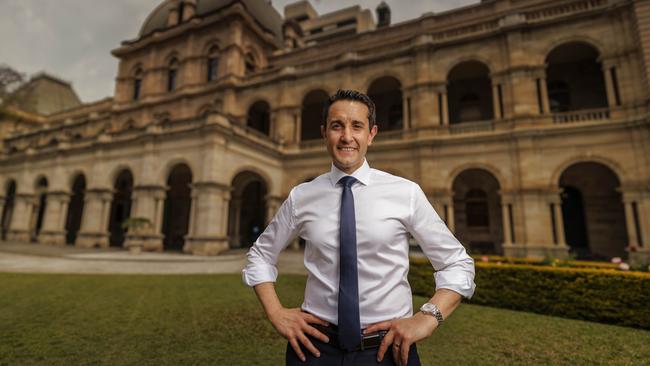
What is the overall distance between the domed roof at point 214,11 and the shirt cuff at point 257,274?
27.1 m

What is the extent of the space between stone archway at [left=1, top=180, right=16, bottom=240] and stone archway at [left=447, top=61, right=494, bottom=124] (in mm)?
34734

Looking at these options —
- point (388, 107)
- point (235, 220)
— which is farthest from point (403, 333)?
point (388, 107)

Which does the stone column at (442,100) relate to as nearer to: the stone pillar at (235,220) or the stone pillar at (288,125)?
the stone pillar at (288,125)

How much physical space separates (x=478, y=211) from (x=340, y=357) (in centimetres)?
1895

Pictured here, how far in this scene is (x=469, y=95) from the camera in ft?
63.5

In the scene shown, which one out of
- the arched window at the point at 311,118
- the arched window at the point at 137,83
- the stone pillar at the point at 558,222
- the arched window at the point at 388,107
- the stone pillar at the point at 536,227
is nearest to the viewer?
the stone pillar at the point at 558,222

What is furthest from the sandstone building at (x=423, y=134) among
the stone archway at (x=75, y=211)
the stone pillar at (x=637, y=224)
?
the stone archway at (x=75, y=211)

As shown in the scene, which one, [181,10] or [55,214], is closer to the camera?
[55,214]

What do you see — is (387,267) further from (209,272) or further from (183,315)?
(209,272)

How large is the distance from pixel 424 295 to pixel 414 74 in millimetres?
14187

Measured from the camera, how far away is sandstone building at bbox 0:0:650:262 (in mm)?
14156

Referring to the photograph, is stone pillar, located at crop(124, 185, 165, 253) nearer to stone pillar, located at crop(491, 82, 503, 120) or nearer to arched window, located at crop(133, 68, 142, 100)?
arched window, located at crop(133, 68, 142, 100)

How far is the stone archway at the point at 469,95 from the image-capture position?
18656 millimetres

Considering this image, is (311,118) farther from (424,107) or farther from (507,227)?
(507,227)
